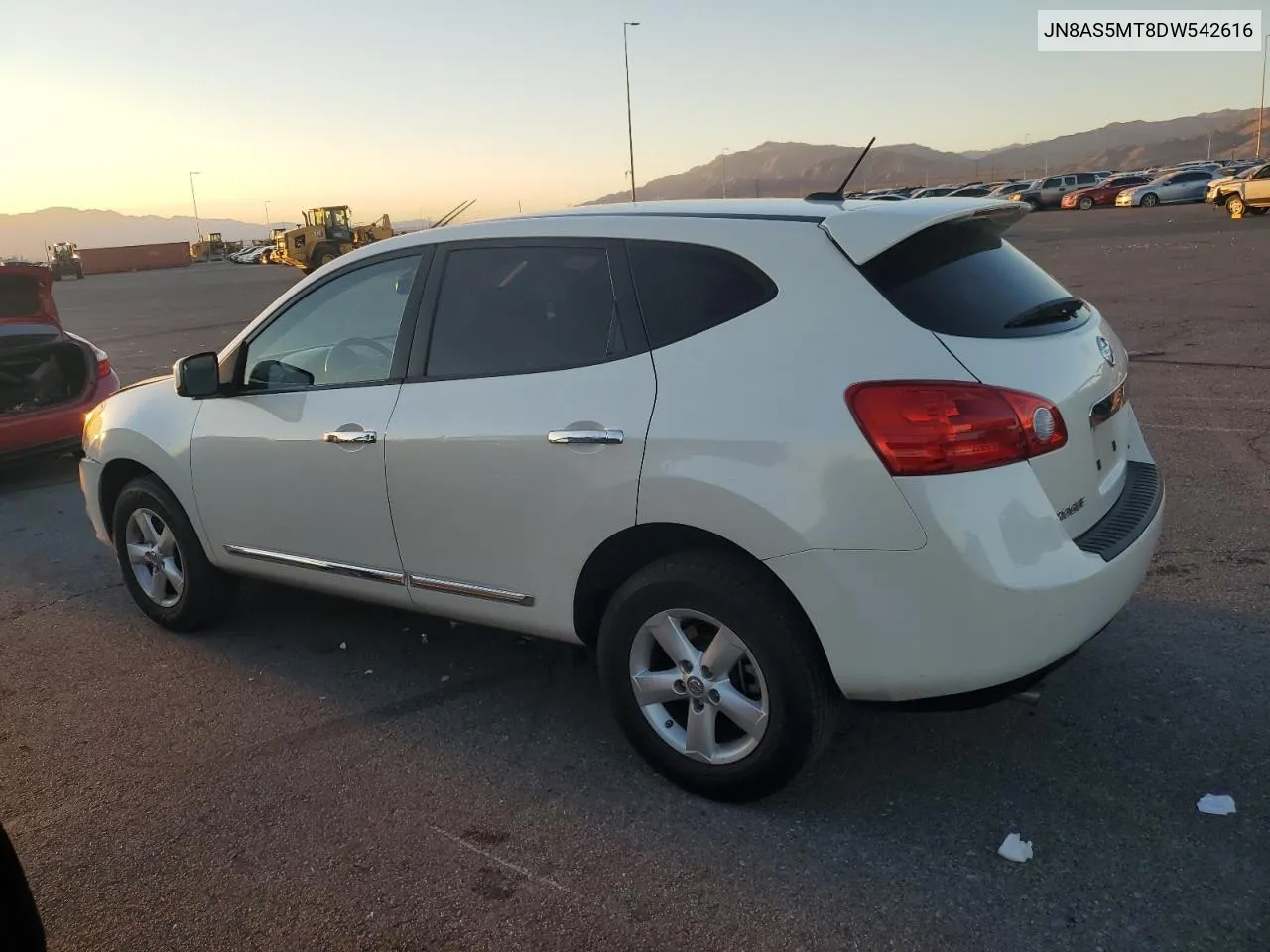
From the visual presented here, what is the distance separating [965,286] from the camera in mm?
3002

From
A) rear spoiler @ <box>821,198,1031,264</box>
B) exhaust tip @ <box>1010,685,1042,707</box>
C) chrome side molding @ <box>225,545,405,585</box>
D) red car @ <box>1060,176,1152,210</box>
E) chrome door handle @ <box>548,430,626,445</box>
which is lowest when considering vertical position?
exhaust tip @ <box>1010,685,1042,707</box>

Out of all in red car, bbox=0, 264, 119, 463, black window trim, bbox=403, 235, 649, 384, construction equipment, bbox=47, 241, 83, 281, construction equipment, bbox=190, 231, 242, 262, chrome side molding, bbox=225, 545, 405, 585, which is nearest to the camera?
black window trim, bbox=403, 235, 649, 384

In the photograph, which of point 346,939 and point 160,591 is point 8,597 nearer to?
point 160,591

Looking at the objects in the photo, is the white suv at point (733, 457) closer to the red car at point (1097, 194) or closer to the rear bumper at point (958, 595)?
the rear bumper at point (958, 595)

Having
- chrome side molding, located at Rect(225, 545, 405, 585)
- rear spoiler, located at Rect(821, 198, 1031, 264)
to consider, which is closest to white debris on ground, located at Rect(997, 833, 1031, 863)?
rear spoiler, located at Rect(821, 198, 1031, 264)

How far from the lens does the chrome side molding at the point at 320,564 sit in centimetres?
385

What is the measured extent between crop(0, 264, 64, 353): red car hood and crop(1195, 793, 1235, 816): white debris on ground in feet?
27.9

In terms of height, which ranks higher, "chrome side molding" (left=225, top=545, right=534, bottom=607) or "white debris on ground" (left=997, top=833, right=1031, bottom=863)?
"chrome side molding" (left=225, top=545, right=534, bottom=607)

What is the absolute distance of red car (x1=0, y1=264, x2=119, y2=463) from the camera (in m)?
8.05

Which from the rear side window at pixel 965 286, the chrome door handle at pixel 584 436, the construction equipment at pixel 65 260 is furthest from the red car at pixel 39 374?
the construction equipment at pixel 65 260

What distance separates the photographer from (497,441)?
11.0 feet

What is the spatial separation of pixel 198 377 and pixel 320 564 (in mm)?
956

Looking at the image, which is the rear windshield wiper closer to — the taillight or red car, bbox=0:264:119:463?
the taillight

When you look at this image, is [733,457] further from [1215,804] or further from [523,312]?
[1215,804]
